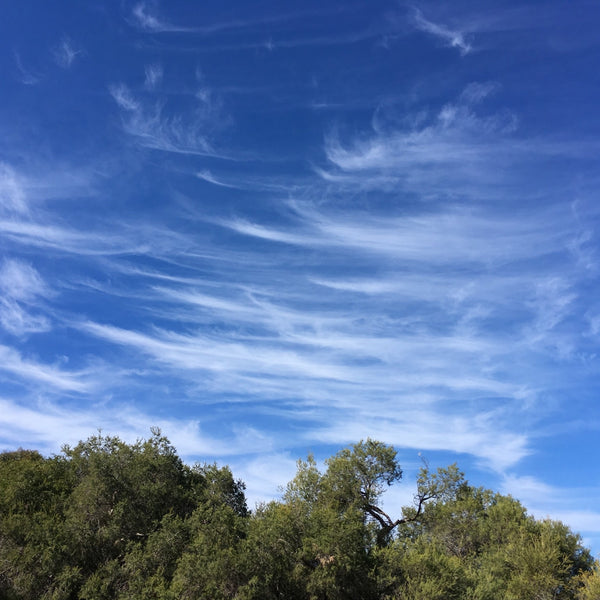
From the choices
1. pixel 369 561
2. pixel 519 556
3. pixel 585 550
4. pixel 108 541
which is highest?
pixel 585 550

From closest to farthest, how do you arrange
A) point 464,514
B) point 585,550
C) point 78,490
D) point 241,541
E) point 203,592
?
1. point 203,592
2. point 241,541
3. point 78,490
4. point 585,550
5. point 464,514

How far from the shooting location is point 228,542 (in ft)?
106

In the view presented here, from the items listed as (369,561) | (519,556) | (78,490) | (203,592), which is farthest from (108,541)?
(519,556)

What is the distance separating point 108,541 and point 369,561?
1899 centimetres

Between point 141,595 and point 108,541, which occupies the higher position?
point 108,541

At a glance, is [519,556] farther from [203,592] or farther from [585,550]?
[203,592]

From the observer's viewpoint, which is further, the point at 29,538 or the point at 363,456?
the point at 363,456

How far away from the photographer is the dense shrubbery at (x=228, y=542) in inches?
1227

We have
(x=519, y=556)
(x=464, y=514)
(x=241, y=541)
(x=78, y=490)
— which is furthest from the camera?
(x=464, y=514)

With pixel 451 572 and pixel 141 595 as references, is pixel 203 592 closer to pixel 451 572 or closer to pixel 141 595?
pixel 141 595

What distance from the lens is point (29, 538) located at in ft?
108

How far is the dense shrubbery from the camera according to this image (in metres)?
31.2

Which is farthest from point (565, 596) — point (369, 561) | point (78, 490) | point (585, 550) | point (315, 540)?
point (78, 490)

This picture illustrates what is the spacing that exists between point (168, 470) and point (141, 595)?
12.1m
